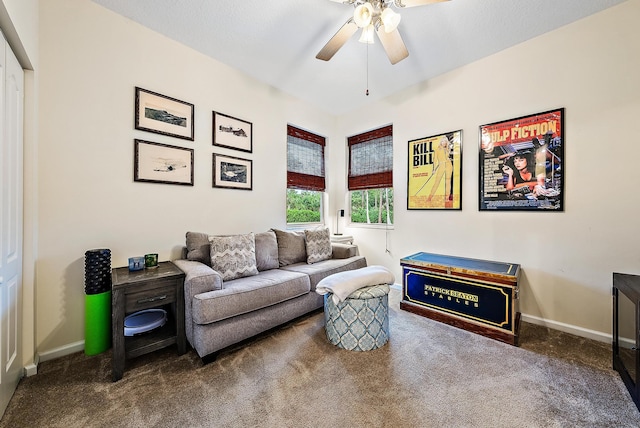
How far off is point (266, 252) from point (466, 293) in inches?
87.4

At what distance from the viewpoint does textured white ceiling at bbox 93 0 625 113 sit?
214 centimetres

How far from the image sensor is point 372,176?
407cm

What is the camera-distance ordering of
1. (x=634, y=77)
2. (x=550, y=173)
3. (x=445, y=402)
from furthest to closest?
(x=550, y=173) < (x=634, y=77) < (x=445, y=402)

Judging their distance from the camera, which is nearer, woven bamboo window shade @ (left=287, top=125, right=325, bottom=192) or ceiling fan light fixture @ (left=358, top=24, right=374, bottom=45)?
ceiling fan light fixture @ (left=358, top=24, right=374, bottom=45)

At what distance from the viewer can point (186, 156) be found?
8.84 feet

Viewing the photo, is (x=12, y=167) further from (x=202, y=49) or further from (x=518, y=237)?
(x=518, y=237)

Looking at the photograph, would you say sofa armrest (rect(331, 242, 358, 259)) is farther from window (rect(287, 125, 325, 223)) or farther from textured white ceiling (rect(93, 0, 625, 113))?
textured white ceiling (rect(93, 0, 625, 113))

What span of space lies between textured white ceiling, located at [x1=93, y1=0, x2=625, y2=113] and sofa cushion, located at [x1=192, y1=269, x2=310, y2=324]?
2.49m

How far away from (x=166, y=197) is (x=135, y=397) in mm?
1746

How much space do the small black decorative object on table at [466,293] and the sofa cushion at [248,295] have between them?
1.31 m

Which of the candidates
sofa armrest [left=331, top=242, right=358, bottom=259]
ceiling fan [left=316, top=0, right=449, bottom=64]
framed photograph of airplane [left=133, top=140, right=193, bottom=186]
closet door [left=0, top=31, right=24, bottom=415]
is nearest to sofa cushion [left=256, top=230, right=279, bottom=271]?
sofa armrest [left=331, top=242, right=358, bottom=259]

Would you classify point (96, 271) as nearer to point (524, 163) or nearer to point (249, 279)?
point (249, 279)

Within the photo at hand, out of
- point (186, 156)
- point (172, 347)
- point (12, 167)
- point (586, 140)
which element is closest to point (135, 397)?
point (172, 347)

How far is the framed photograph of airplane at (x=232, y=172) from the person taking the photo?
2.96 meters
